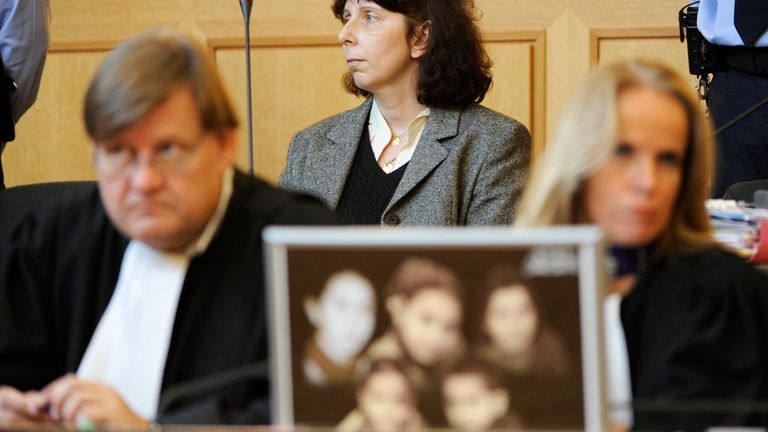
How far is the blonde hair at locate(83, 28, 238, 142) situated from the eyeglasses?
22 millimetres

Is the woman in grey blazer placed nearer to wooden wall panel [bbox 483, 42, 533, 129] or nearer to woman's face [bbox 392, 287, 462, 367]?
wooden wall panel [bbox 483, 42, 533, 129]

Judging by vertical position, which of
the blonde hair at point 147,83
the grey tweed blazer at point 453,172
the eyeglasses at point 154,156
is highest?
the blonde hair at point 147,83

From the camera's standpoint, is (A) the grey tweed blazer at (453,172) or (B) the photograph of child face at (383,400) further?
(A) the grey tweed blazer at (453,172)

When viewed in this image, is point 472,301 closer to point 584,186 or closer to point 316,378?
point 316,378

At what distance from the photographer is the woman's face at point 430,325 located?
45.4 inches

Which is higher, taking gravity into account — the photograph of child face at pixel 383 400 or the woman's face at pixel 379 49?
the woman's face at pixel 379 49

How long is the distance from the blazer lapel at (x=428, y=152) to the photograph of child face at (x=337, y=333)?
6.58 ft

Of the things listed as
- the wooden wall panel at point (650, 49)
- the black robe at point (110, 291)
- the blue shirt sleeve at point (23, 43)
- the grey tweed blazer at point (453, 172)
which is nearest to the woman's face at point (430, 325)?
the black robe at point (110, 291)

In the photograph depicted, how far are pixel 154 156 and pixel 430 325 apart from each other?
507mm

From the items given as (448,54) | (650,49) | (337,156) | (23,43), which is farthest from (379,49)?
(650,49)

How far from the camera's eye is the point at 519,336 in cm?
114

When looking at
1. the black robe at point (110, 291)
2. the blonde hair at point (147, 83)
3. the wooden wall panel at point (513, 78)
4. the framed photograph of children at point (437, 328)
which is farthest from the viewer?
the wooden wall panel at point (513, 78)

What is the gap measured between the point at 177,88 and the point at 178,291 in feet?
0.98

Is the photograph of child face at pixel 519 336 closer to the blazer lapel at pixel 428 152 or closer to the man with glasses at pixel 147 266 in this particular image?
the man with glasses at pixel 147 266
